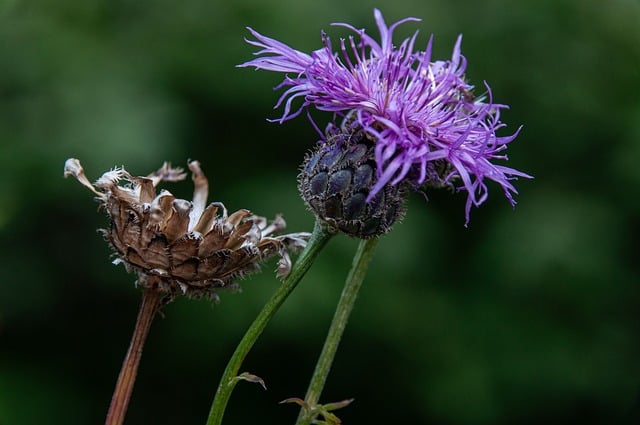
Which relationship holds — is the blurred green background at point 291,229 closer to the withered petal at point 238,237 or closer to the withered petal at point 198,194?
the withered petal at point 198,194

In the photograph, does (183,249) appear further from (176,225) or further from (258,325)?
(258,325)

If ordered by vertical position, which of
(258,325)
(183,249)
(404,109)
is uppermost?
(404,109)

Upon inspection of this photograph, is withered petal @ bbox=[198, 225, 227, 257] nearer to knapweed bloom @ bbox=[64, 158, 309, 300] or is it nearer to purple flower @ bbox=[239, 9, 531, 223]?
knapweed bloom @ bbox=[64, 158, 309, 300]

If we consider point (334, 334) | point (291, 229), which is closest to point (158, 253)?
point (334, 334)

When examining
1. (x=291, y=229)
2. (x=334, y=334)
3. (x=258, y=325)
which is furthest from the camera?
(x=291, y=229)

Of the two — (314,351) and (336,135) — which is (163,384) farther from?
(336,135)

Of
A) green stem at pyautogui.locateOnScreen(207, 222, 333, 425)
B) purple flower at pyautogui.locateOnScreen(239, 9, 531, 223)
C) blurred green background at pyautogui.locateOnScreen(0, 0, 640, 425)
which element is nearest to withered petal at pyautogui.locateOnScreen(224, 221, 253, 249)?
green stem at pyautogui.locateOnScreen(207, 222, 333, 425)

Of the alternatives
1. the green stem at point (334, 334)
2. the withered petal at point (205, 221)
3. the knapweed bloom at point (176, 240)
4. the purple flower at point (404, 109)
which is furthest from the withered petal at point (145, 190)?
the green stem at point (334, 334)
